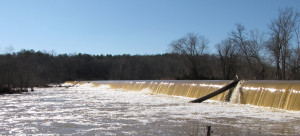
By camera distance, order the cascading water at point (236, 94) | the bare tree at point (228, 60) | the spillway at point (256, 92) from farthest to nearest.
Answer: the bare tree at point (228, 60)
the cascading water at point (236, 94)
the spillway at point (256, 92)

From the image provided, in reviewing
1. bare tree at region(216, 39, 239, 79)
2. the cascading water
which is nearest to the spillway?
the cascading water

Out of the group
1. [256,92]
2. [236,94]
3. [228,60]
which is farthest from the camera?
[228,60]

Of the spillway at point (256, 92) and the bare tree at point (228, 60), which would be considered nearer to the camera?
the spillway at point (256, 92)

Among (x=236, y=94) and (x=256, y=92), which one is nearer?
(x=256, y=92)

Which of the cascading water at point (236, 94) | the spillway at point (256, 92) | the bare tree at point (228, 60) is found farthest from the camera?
the bare tree at point (228, 60)

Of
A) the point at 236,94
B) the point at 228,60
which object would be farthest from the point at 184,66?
the point at 236,94

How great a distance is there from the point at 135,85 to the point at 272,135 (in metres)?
28.2

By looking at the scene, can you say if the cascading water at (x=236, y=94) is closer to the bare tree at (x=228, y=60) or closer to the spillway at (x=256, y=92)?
the spillway at (x=256, y=92)

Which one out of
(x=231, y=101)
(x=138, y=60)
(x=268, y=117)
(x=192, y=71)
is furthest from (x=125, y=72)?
(x=268, y=117)

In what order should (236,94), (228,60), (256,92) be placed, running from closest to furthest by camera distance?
1. (256,92)
2. (236,94)
3. (228,60)

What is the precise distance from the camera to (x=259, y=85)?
60.9 ft

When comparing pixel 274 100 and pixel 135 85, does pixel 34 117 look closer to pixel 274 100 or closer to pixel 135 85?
pixel 274 100

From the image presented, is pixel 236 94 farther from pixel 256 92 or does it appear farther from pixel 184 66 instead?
pixel 184 66

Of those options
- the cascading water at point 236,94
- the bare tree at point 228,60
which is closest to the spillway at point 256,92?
the cascading water at point 236,94
